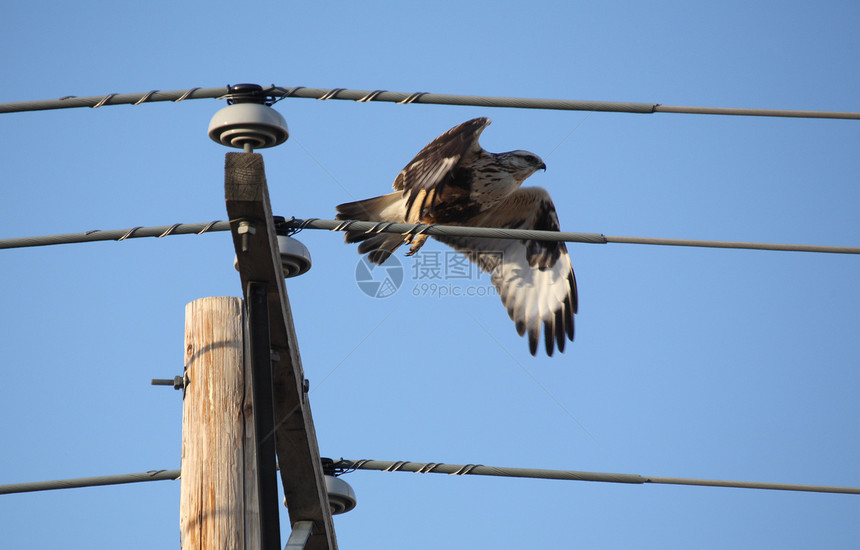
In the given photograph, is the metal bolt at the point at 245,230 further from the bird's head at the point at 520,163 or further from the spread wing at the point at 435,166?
the bird's head at the point at 520,163

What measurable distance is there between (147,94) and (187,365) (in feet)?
3.84

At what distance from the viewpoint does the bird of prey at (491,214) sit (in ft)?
24.9

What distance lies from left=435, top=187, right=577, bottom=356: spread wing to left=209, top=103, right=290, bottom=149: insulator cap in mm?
4486

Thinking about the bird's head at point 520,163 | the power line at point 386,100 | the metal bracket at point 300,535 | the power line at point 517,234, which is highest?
the bird's head at point 520,163

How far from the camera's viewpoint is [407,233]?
3.90 metres

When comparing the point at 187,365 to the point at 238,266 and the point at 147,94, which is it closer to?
the point at 238,266

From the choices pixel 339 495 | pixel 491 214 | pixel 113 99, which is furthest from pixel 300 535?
pixel 491 214

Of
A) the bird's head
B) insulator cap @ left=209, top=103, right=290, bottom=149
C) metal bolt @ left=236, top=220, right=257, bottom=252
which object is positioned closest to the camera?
metal bolt @ left=236, top=220, right=257, bottom=252

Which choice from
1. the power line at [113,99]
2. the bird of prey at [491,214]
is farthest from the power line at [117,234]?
the bird of prey at [491,214]

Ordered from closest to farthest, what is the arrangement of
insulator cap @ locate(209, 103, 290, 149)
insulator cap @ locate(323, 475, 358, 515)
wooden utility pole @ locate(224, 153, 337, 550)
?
wooden utility pole @ locate(224, 153, 337, 550)
insulator cap @ locate(209, 103, 290, 149)
insulator cap @ locate(323, 475, 358, 515)

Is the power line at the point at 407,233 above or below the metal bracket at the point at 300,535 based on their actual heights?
above

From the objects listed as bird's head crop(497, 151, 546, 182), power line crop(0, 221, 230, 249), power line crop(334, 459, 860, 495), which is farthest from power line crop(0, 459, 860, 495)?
bird's head crop(497, 151, 546, 182)

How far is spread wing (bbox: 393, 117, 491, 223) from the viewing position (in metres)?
7.55

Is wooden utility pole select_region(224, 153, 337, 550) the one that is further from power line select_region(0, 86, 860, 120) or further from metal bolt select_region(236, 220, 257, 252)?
power line select_region(0, 86, 860, 120)
